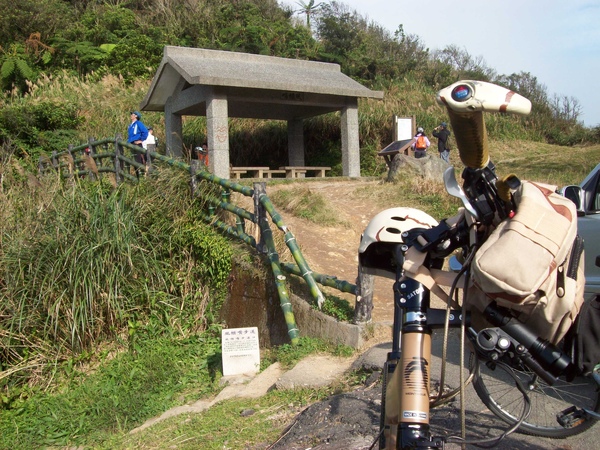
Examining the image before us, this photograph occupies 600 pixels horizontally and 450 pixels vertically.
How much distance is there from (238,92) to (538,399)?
413 inches

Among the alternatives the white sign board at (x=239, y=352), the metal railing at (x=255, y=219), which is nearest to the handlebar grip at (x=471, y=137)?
the metal railing at (x=255, y=219)

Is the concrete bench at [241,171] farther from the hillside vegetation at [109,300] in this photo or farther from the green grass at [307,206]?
the hillside vegetation at [109,300]

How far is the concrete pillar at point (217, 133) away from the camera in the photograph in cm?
1223

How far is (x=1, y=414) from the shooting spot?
688cm

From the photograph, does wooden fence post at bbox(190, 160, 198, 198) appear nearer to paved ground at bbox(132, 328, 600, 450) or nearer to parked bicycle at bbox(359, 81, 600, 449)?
paved ground at bbox(132, 328, 600, 450)

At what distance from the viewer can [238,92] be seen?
12.7 meters

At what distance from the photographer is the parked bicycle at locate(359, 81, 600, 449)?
198 centimetres

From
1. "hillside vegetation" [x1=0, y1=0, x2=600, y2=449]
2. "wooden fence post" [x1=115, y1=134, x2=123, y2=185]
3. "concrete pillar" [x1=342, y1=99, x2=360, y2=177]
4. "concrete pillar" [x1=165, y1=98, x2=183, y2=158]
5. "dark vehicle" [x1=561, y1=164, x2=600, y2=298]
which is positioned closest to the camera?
"dark vehicle" [x1=561, y1=164, x2=600, y2=298]

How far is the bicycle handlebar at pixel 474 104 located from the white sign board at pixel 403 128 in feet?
46.5

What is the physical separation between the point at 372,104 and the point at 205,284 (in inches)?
516

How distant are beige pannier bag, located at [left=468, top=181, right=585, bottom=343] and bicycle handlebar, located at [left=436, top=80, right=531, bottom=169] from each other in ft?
0.98

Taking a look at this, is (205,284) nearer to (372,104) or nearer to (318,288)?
(318,288)

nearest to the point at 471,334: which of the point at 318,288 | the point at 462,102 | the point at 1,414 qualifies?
the point at 462,102

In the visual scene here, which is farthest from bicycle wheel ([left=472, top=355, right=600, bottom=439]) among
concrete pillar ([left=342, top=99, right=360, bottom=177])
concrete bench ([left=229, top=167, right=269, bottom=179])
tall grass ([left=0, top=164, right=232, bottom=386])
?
concrete pillar ([left=342, top=99, right=360, bottom=177])
